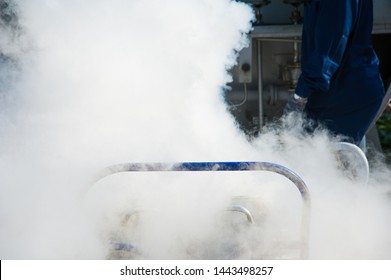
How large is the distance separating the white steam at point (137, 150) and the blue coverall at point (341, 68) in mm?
641

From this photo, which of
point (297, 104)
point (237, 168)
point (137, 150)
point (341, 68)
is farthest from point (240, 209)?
point (341, 68)

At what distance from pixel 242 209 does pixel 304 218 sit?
43cm

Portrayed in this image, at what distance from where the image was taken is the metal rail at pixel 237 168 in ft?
10.4

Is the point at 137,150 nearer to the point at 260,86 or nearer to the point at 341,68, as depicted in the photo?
the point at 341,68

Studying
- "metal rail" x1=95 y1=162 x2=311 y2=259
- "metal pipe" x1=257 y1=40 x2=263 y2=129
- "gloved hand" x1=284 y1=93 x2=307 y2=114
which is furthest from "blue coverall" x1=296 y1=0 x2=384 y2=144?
"metal rail" x1=95 y1=162 x2=311 y2=259

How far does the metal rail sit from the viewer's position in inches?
125

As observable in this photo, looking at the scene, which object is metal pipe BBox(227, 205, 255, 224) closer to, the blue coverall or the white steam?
the white steam

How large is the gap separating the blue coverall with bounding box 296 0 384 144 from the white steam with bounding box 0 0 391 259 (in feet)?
2.10

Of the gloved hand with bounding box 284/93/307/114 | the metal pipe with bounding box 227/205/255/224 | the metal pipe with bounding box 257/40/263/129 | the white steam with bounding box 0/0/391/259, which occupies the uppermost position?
the metal pipe with bounding box 257/40/263/129

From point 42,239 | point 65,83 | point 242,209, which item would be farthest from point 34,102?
point 242,209

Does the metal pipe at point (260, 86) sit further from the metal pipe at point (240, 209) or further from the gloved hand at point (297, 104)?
the metal pipe at point (240, 209)

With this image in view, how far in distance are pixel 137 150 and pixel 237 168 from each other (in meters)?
0.95

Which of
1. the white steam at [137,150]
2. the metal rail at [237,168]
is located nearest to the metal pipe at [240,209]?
the white steam at [137,150]

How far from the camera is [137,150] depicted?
396 centimetres
